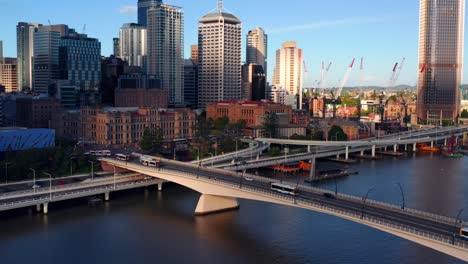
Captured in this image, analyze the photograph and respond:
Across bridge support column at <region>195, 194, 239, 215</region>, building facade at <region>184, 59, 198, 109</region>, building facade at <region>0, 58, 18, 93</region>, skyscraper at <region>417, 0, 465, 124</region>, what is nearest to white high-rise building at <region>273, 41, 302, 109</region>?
skyscraper at <region>417, 0, 465, 124</region>

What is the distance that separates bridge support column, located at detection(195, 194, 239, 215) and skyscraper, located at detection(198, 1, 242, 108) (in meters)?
82.2

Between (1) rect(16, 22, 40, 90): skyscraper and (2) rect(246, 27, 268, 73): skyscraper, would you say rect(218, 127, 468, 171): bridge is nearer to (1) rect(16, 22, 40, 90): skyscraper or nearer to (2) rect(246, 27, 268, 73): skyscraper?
(2) rect(246, 27, 268, 73): skyscraper

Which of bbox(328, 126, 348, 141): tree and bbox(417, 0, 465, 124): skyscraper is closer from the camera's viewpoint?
bbox(328, 126, 348, 141): tree

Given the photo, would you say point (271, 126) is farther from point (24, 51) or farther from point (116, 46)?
point (116, 46)

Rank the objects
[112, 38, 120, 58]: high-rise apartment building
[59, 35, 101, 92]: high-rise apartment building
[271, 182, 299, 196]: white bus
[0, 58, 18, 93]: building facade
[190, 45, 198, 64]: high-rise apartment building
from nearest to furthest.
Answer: [271, 182, 299, 196]: white bus < [59, 35, 101, 92]: high-rise apartment building < [0, 58, 18, 93]: building facade < [190, 45, 198, 64]: high-rise apartment building < [112, 38, 120, 58]: high-rise apartment building

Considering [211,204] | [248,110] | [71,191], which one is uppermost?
[248,110]

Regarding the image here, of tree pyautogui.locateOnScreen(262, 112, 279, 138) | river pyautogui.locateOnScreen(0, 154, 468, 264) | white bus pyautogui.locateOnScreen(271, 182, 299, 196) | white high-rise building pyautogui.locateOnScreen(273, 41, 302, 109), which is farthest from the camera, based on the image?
white high-rise building pyautogui.locateOnScreen(273, 41, 302, 109)

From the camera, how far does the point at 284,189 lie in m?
33.0

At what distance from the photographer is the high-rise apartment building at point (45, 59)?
393 ft

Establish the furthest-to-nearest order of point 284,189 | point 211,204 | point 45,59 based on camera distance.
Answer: point 45,59
point 211,204
point 284,189

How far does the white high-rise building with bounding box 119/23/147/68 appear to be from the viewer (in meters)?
162

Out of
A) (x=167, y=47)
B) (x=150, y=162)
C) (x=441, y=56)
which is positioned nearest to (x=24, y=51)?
(x=167, y=47)

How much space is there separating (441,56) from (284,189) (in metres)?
109

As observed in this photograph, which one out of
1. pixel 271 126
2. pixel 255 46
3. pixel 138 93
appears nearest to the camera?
pixel 271 126
